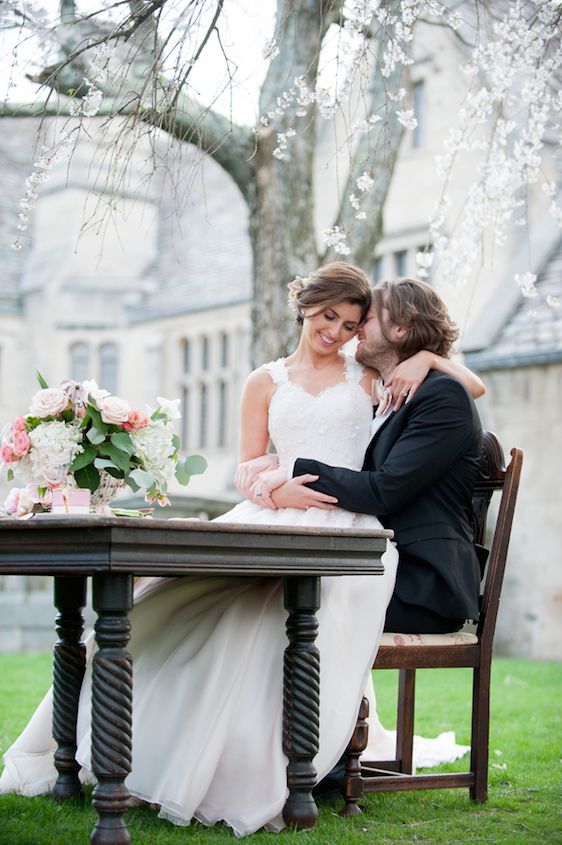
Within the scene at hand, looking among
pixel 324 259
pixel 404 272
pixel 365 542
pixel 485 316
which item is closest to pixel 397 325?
pixel 365 542

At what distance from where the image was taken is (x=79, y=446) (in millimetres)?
4484

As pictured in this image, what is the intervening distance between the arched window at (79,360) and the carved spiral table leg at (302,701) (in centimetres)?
2631

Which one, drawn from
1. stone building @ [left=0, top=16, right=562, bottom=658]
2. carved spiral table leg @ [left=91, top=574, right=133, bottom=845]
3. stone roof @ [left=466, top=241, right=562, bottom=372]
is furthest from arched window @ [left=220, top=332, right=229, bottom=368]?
carved spiral table leg @ [left=91, top=574, right=133, bottom=845]

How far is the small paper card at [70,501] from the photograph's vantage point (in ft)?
14.1

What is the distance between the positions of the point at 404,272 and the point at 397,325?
1705 cm

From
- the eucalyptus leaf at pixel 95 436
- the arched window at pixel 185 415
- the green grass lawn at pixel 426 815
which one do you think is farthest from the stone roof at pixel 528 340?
the arched window at pixel 185 415

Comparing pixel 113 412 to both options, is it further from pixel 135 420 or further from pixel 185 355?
pixel 185 355

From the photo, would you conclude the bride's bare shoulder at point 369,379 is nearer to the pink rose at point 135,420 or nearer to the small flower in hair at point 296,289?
the small flower in hair at point 296,289

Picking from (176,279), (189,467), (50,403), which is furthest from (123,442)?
(176,279)

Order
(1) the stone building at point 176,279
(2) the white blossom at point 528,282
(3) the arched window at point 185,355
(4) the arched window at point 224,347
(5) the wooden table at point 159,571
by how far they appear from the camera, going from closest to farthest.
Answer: (5) the wooden table at point 159,571, (2) the white blossom at point 528,282, (1) the stone building at point 176,279, (4) the arched window at point 224,347, (3) the arched window at point 185,355

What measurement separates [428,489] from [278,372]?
3.21 ft

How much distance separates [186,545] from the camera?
3805 millimetres

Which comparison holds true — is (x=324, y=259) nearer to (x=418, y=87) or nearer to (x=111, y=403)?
(x=111, y=403)

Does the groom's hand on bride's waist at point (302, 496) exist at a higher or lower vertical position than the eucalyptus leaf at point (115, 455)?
lower
